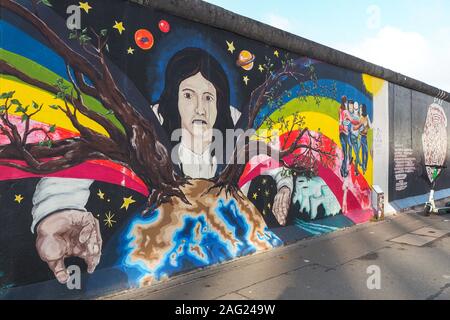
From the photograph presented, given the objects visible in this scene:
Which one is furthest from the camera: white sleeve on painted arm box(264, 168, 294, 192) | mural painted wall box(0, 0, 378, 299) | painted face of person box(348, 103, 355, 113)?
painted face of person box(348, 103, 355, 113)

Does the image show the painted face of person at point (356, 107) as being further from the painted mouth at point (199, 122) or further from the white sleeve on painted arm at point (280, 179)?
the painted mouth at point (199, 122)

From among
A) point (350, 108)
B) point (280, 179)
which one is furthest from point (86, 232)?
point (350, 108)

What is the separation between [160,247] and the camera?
4.98 m

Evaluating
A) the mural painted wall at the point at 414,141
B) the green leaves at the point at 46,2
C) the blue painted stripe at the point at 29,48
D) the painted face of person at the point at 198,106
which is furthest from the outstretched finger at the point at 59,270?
the mural painted wall at the point at 414,141

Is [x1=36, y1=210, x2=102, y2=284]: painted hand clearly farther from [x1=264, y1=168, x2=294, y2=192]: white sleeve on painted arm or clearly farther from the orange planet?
the orange planet

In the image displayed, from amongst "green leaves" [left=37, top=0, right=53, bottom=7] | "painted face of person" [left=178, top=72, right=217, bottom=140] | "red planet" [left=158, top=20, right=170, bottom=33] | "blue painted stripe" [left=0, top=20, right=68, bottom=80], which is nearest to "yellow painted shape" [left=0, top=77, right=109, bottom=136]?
"blue painted stripe" [left=0, top=20, right=68, bottom=80]

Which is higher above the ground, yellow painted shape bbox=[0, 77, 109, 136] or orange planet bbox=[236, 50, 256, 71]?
orange planet bbox=[236, 50, 256, 71]

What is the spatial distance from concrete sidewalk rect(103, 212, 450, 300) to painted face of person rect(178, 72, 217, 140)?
2163 millimetres

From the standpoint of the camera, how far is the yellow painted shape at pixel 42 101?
3.72 metres

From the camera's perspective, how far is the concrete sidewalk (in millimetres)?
4461

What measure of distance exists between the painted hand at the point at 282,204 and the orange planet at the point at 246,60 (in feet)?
8.06

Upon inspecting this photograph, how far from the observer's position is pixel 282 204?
23.1ft

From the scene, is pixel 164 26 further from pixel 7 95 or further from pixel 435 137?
pixel 435 137
